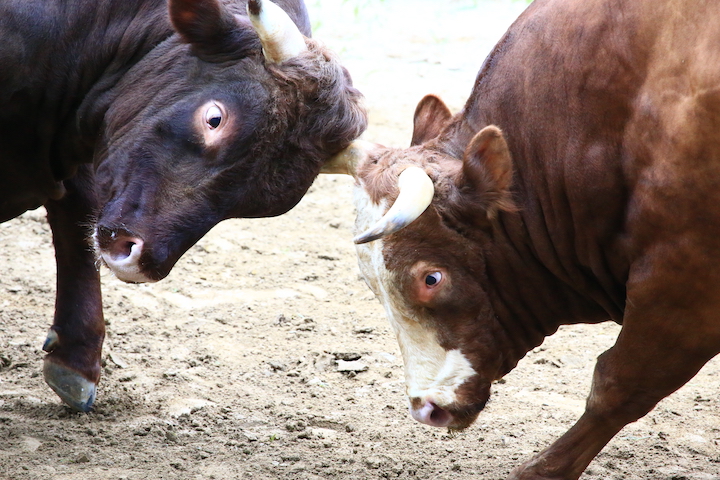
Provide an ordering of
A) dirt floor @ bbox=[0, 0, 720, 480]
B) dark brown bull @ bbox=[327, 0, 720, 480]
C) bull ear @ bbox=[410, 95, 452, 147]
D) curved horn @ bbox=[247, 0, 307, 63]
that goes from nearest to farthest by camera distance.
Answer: dark brown bull @ bbox=[327, 0, 720, 480] < curved horn @ bbox=[247, 0, 307, 63] < dirt floor @ bbox=[0, 0, 720, 480] < bull ear @ bbox=[410, 95, 452, 147]

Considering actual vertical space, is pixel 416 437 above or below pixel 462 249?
below

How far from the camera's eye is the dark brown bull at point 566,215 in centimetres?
328

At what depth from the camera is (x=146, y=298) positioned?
19.2ft

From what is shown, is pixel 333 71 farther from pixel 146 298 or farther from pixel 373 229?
pixel 146 298

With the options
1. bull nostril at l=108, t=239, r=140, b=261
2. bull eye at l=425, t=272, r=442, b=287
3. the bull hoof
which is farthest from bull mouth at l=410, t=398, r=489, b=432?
the bull hoof

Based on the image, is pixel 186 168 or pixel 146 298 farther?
pixel 146 298

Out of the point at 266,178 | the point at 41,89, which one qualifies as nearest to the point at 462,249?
the point at 266,178

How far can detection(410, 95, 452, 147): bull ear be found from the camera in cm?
429

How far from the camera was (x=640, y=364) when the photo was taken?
3.52 metres

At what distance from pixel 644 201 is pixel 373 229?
96 cm

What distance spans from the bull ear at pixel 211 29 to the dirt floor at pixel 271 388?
5.78 ft

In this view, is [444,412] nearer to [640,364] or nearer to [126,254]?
[640,364]

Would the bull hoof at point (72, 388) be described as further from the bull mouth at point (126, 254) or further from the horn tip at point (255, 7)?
the horn tip at point (255, 7)

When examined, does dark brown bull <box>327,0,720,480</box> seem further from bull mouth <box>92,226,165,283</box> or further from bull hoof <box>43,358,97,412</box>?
bull hoof <box>43,358,97,412</box>
